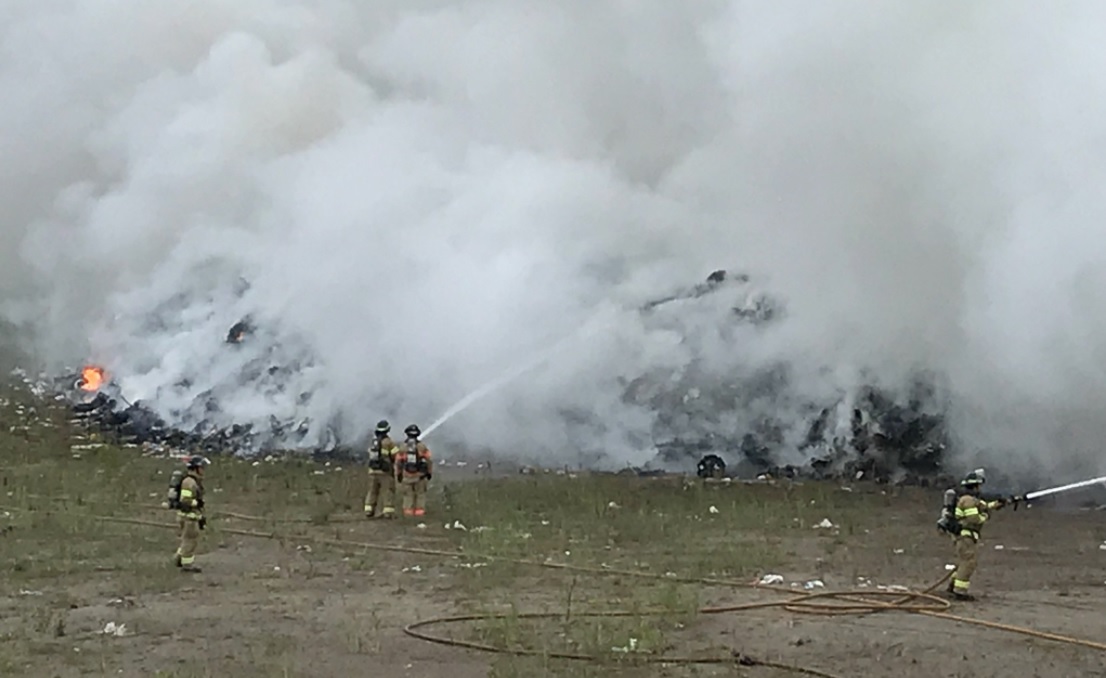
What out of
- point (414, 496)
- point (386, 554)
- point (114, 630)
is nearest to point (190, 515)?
point (386, 554)

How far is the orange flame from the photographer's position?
3612cm

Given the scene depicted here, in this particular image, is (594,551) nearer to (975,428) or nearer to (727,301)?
(975,428)

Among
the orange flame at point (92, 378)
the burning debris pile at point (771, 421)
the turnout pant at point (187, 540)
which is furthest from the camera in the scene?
the orange flame at point (92, 378)

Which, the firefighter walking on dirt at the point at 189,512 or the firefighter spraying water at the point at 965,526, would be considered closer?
the firefighter spraying water at the point at 965,526

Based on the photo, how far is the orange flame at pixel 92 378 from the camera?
36125 millimetres

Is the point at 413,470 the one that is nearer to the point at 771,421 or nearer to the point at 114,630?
the point at 114,630

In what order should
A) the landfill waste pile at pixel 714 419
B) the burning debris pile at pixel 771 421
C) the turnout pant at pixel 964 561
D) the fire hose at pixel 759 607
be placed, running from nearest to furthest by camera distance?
the fire hose at pixel 759 607 → the turnout pant at pixel 964 561 → the burning debris pile at pixel 771 421 → the landfill waste pile at pixel 714 419

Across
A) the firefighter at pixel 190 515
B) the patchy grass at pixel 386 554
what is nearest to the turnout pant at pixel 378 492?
the patchy grass at pixel 386 554

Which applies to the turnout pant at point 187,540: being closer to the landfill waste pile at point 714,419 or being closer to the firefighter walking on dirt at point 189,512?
the firefighter walking on dirt at point 189,512

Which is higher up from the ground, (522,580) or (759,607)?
(522,580)

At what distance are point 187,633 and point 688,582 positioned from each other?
195 inches

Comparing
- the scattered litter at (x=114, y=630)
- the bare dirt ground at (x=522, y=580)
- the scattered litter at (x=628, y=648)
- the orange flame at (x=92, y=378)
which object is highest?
the orange flame at (x=92, y=378)

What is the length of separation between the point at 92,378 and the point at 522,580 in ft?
87.2

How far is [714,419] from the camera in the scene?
26.7 metres
